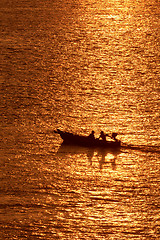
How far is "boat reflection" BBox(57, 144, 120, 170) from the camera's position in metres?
32.5

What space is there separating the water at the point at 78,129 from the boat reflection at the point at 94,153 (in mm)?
54

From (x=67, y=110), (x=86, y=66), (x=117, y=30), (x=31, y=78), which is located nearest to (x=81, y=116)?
(x=67, y=110)

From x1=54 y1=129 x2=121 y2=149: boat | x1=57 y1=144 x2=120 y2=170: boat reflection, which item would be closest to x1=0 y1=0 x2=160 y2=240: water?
x1=57 y1=144 x2=120 y2=170: boat reflection

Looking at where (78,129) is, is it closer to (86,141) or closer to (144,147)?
(86,141)

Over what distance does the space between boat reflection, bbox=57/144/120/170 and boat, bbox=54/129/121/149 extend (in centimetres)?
24

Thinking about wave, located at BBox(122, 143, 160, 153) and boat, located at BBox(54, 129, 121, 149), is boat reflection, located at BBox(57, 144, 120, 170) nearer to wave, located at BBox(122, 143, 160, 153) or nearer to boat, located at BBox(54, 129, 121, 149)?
boat, located at BBox(54, 129, 121, 149)

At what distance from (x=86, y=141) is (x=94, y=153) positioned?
2.52 ft

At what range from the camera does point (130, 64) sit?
172ft

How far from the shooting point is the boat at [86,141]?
3322 centimetres

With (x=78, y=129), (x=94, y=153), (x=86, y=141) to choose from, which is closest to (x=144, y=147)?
(x=94, y=153)

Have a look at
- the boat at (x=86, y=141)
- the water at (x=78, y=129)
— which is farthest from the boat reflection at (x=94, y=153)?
the boat at (x=86, y=141)

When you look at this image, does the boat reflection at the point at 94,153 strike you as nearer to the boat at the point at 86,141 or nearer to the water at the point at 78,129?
the water at the point at 78,129

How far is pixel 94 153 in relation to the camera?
109 ft

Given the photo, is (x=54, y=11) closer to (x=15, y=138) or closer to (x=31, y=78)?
(x=31, y=78)
